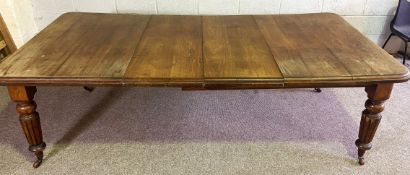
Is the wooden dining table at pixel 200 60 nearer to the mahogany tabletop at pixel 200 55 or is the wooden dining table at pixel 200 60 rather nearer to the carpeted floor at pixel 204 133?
the mahogany tabletop at pixel 200 55

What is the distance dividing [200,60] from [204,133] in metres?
0.53

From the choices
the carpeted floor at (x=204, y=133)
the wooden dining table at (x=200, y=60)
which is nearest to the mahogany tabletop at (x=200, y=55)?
the wooden dining table at (x=200, y=60)

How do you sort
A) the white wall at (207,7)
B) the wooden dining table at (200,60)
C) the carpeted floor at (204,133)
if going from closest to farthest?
the wooden dining table at (200,60) → the carpeted floor at (204,133) → the white wall at (207,7)

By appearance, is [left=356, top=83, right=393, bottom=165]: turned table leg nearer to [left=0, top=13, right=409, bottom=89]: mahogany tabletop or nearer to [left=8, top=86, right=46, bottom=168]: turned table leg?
[left=0, top=13, right=409, bottom=89]: mahogany tabletop

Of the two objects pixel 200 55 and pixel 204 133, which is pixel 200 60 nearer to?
pixel 200 55

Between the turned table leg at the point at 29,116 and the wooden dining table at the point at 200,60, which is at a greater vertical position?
the wooden dining table at the point at 200,60

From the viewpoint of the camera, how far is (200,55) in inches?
56.0

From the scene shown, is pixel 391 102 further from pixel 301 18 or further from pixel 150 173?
pixel 150 173

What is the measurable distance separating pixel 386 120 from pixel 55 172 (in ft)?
6.06

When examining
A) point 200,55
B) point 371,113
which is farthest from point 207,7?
point 371,113

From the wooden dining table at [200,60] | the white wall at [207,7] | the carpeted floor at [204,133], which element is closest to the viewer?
the wooden dining table at [200,60]

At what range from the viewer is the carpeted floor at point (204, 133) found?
4.96 feet

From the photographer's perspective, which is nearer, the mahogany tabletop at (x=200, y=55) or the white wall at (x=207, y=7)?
the mahogany tabletop at (x=200, y=55)

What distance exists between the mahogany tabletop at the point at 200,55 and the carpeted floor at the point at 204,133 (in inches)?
19.0
